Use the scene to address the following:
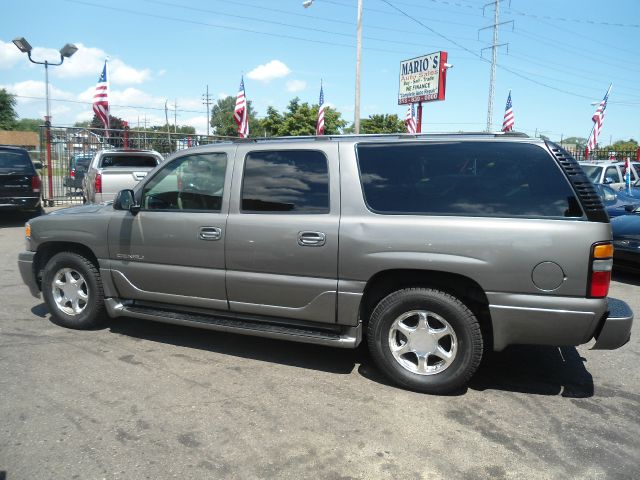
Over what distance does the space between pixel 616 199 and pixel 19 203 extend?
1330 cm

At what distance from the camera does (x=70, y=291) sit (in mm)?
5105

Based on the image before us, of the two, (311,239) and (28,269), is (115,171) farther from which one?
(311,239)

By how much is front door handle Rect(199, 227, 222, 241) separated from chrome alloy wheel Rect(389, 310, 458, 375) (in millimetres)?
1608

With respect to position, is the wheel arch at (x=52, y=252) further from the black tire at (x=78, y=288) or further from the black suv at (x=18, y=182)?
the black suv at (x=18, y=182)

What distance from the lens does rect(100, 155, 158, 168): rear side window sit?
12117 mm

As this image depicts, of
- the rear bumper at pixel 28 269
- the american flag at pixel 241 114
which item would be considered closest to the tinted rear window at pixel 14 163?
the american flag at pixel 241 114

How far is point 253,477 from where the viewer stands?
2.79 meters

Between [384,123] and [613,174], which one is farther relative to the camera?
[384,123]

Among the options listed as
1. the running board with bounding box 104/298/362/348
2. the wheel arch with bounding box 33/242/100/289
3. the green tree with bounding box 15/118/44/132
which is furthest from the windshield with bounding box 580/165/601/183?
the green tree with bounding box 15/118/44/132

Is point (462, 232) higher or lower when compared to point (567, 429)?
higher

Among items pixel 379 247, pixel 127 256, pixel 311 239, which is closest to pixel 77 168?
pixel 127 256

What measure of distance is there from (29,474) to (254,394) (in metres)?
1.49

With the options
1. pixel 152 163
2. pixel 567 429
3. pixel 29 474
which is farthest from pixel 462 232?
pixel 152 163

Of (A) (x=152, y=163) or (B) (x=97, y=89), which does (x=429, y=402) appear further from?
(B) (x=97, y=89)
